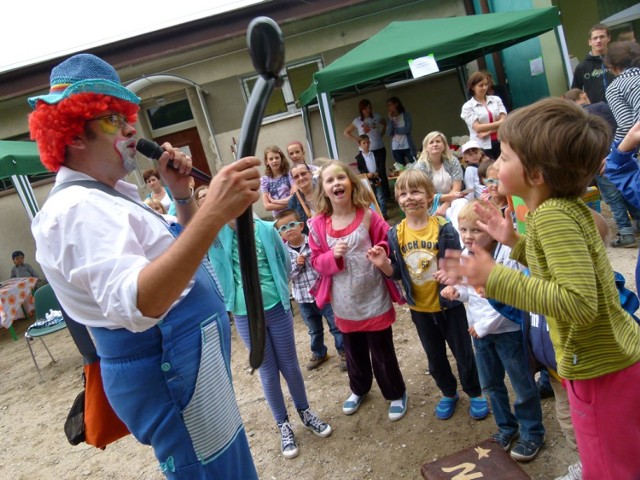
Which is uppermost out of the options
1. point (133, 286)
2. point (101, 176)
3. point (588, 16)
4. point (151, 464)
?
point (588, 16)

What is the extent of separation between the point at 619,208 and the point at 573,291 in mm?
4249

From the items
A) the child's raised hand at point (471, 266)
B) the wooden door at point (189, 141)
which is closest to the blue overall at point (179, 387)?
the child's raised hand at point (471, 266)

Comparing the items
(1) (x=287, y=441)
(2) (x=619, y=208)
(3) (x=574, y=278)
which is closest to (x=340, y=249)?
(1) (x=287, y=441)

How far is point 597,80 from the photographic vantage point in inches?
227

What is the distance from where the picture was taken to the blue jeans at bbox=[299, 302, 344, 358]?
3.70 metres

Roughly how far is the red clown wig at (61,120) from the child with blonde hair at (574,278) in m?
1.15

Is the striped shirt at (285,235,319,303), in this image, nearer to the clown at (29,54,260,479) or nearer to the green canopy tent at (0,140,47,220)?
the clown at (29,54,260,479)

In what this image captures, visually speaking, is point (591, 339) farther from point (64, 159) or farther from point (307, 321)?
point (307, 321)

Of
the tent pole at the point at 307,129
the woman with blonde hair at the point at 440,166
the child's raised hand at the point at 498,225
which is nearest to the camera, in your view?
the child's raised hand at the point at 498,225

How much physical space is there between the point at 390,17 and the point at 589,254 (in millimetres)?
9107

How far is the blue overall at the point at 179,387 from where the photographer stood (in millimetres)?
1338

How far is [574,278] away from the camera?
1.17 metres

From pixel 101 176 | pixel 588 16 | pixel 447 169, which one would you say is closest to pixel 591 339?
pixel 101 176

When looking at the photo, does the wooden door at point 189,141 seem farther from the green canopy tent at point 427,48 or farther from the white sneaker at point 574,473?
the white sneaker at point 574,473
